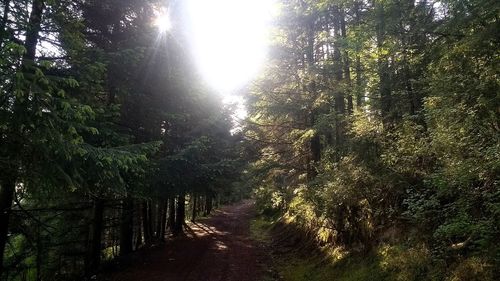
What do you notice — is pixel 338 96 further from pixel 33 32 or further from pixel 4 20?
pixel 4 20

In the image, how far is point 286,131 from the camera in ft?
73.5

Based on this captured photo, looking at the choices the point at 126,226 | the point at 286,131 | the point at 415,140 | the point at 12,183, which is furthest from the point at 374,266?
the point at 126,226

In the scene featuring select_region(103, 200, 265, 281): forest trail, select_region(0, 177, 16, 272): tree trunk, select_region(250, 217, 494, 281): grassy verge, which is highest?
select_region(0, 177, 16, 272): tree trunk

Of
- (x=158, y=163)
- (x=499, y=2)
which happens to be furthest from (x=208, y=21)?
(x=499, y=2)

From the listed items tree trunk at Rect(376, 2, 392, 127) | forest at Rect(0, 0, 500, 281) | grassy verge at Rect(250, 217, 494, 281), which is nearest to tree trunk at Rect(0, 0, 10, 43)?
forest at Rect(0, 0, 500, 281)

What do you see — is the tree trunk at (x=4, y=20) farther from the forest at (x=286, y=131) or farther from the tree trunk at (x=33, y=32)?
the tree trunk at (x=33, y=32)

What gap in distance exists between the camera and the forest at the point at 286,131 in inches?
310

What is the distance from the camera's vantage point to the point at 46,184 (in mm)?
8633

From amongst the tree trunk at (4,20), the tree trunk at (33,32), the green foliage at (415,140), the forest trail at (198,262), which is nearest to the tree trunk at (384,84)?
the green foliage at (415,140)

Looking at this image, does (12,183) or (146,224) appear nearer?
(12,183)

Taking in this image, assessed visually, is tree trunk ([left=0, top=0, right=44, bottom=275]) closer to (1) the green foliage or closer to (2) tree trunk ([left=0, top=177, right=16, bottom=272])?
(2) tree trunk ([left=0, top=177, right=16, bottom=272])

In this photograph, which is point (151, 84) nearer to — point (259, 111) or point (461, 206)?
point (259, 111)

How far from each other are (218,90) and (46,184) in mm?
12123

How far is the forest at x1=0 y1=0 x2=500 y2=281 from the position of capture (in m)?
7.88
